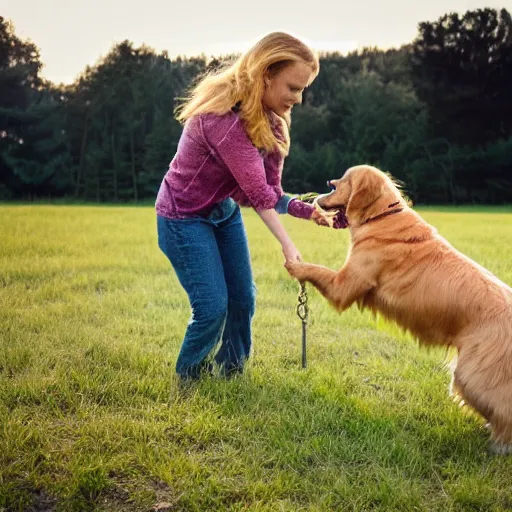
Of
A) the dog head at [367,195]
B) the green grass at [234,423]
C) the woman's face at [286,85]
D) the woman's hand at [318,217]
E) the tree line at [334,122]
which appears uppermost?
the tree line at [334,122]

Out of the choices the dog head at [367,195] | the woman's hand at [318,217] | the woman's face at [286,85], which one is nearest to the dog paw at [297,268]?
the woman's hand at [318,217]

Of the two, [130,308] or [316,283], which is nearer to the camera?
[316,283]

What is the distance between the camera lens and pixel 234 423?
3.98 metres

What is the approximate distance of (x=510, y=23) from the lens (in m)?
38.2

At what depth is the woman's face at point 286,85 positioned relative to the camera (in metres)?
3.92

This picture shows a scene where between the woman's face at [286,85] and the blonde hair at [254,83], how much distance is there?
0.03 m

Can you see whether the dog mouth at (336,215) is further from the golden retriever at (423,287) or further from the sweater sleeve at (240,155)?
the sweater sleeve at (240,155)

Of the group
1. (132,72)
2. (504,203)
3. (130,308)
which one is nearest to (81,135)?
(132,72)

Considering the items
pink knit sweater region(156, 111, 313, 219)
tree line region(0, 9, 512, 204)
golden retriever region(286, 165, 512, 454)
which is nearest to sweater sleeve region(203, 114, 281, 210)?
pink knit sweater region(156, 111, 313, 219)

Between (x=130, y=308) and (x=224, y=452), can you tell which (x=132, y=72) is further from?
(x=224, y=452)

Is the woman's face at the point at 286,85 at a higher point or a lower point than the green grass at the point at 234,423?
higher

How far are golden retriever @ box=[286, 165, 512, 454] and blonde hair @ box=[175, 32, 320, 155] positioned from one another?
781mm

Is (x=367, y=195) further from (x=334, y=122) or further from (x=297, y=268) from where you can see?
(x=334, y=122)

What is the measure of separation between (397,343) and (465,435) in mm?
2154
